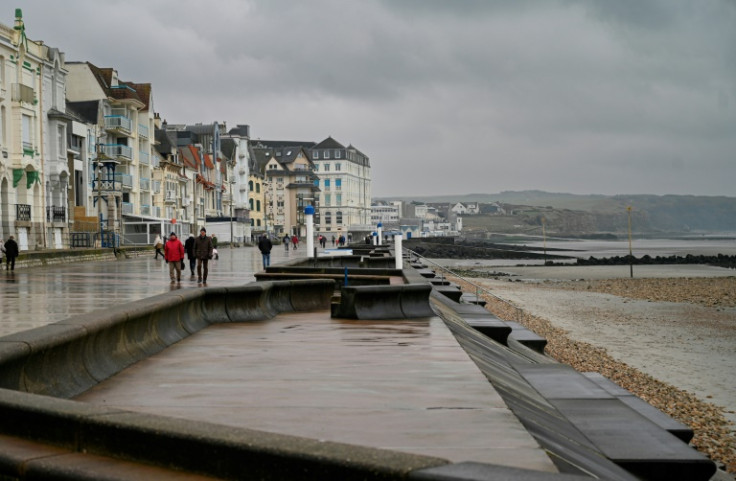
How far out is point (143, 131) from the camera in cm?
7025

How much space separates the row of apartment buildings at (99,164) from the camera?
40.3 meters

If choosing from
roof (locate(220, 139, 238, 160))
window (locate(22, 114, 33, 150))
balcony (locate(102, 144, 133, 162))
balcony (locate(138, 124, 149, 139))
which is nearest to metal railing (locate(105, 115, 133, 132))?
balcony (locate(102, 144, 133, 162))

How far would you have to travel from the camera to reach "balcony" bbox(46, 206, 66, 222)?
44.3m

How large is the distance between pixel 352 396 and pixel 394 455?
12.0 feet

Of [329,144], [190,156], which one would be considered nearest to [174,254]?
[190,156]

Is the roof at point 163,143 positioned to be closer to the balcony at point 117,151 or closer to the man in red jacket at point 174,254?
the balcony at point 117,151

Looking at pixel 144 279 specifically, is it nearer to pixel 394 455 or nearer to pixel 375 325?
pixel 375 325

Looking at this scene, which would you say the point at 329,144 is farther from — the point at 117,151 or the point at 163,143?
the point at 117,151

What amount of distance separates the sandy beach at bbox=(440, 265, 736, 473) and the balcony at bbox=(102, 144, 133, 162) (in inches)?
1126

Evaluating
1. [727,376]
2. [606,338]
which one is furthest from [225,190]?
[727,376]

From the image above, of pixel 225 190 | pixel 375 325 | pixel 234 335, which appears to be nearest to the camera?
pixel 234 335

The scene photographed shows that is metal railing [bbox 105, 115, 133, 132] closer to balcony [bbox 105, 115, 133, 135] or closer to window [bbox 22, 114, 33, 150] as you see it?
balcony [bbox 105, 115, 133, 135]

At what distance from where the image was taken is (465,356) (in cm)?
969

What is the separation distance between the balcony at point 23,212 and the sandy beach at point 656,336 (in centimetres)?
2228
